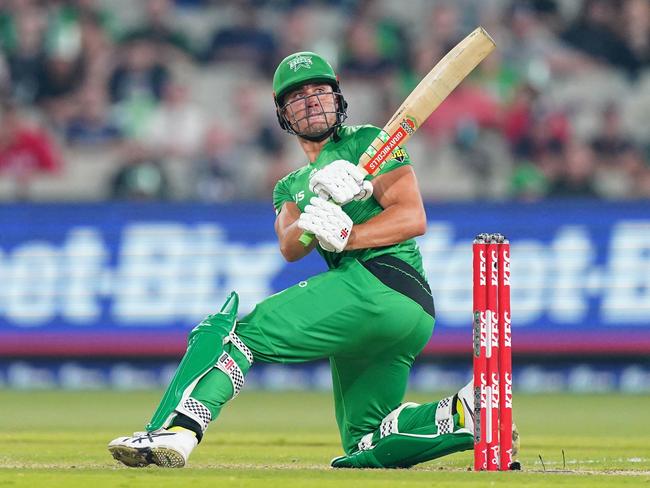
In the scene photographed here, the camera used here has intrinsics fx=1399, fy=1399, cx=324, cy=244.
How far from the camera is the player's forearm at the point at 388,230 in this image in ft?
19.0

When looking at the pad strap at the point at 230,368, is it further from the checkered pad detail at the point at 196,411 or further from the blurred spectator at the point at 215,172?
the blurred spectator at the point at 215,172

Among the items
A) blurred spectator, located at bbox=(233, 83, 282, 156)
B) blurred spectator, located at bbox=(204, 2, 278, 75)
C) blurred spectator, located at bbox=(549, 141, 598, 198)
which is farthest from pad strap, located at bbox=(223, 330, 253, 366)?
blurred spectator, located at bbox=(204, 2, 278, 75)

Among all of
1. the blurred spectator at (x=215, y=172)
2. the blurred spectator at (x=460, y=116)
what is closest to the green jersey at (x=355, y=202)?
the blurred spectator at (x=215, y=172)

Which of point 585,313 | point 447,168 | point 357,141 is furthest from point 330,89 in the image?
point 447,168

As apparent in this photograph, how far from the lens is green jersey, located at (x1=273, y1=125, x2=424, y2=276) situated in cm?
Result: 593

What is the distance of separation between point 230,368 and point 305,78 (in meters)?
1.32

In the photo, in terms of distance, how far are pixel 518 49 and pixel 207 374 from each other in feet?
31.6

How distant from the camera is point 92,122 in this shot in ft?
46.9

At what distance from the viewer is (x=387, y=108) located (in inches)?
561

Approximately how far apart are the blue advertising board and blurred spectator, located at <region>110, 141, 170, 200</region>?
0.93 m

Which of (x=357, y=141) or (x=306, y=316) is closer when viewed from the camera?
(x=306, y=316)

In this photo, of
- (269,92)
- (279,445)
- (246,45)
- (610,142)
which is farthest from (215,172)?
(279,445)

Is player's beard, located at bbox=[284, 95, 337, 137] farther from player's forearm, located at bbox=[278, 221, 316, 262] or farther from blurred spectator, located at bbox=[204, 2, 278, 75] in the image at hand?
blurred spectator, located at bbox=[204, 2, 278, 75]

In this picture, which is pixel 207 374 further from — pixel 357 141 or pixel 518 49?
pixel 518 49
